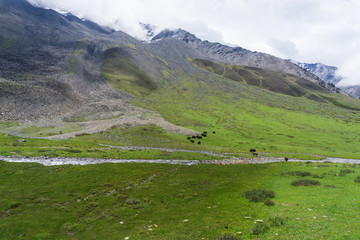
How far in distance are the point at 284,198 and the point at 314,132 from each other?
395 feet

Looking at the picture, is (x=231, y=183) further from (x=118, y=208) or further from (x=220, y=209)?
(x=118, y=208)

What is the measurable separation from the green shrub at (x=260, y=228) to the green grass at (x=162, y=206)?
19 centimetres

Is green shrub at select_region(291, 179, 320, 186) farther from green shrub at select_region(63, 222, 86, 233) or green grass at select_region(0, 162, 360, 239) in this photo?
green shrub at select_region(63, 222, 86, 233)

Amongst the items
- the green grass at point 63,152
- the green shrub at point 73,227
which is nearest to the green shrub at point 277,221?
the green shrub at point 73,227

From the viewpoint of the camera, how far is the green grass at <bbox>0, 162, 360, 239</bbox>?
1928cm

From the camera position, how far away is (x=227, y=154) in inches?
2773

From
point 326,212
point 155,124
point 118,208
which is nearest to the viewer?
point 326,212

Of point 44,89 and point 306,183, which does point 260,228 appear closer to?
point 306,183

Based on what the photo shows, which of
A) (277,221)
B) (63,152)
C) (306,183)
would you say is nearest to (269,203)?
(277,221)

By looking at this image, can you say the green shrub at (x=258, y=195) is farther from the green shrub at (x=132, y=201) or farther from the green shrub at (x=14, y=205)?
the green shrub at (x=14, y=205)

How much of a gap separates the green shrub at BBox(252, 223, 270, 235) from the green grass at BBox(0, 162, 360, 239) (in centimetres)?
19

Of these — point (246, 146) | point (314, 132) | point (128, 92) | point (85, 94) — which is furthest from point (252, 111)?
point (85, 94)

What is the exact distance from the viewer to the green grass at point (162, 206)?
1928cm

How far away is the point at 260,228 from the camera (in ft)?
60.0
